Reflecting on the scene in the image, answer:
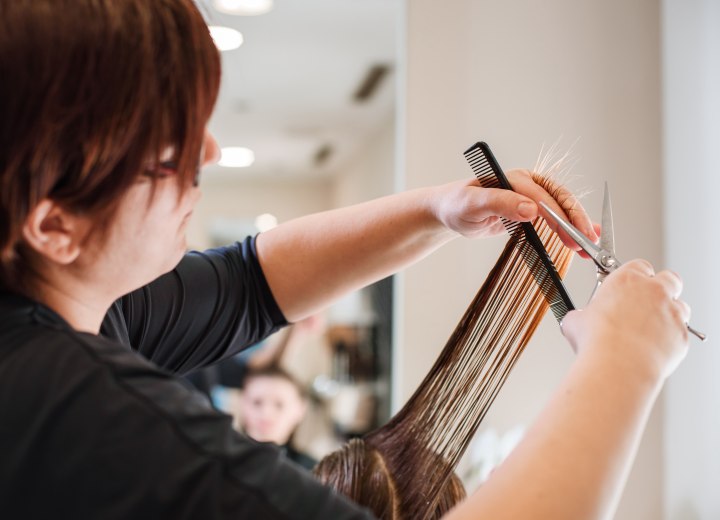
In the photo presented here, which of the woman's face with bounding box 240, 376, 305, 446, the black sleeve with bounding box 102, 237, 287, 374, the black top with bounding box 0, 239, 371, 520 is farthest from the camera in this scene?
the woman's face with bounding box 240, 376, 305, 446

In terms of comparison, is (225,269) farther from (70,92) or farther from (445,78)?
(445,78)

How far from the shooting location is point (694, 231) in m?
1.73

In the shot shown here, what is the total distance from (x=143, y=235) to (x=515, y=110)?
1.24 metres

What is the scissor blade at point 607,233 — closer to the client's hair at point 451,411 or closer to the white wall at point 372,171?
the client's hair at point 451,411

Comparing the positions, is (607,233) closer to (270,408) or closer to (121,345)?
(121,345)

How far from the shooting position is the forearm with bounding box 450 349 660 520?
0.54 m

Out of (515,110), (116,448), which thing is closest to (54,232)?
(116,448)

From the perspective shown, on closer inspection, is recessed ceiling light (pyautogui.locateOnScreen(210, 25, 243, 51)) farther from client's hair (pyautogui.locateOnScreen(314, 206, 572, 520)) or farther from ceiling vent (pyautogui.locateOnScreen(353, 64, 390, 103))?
client's hair (pyautogui.locateOnScreen(314, 206, 572, 520))

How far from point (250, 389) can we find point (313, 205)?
601 mm

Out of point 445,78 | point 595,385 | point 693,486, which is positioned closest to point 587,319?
point 595,385

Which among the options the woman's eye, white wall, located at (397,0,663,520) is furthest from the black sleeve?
white wall, located at (397,0,663,520)

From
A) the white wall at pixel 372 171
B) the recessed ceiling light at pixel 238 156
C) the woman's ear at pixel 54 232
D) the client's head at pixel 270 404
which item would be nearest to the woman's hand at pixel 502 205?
the woman's ear at pixel 54 232

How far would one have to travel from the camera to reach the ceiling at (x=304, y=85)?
1.83m

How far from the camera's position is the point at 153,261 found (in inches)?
25.6
